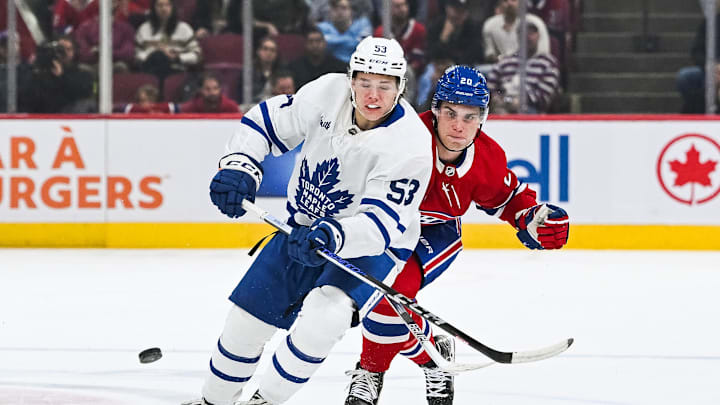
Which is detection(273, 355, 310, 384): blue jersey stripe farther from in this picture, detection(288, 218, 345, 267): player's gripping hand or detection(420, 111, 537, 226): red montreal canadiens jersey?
detection(420, 111, 537, 226): red montreal canadiens jersey

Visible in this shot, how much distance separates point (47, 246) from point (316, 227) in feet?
14.8

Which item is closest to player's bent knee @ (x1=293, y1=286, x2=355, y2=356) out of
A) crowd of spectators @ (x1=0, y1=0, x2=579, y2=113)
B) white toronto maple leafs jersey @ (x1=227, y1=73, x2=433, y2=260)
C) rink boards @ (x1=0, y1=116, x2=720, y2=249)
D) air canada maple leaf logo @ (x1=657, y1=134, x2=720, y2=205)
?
white toronto maple leafs jersey @ (x1=227, y1=73, x2=433, y2=260)

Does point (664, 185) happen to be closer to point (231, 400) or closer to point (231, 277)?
point (231, 277)

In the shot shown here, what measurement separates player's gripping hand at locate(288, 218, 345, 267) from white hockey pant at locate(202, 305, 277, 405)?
0.71 ft

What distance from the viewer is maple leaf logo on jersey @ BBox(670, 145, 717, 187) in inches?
269

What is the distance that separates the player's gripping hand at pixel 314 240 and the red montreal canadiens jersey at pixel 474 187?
A: 0.53 meters

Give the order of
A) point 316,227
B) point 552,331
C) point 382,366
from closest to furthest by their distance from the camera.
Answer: point 316,227, point 382,366, point 552,331

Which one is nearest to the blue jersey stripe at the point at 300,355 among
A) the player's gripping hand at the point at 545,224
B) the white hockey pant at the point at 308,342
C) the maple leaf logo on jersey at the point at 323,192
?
the white hockey pant at the point at 308,342

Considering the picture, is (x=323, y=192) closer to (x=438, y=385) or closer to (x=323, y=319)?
(x=323, y=319)

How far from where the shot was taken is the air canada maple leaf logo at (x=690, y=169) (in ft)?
22.4

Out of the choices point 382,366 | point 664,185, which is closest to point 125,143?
point 664,185

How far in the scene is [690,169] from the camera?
6.86 m

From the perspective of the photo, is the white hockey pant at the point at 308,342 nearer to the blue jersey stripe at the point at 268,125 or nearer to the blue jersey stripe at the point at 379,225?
the blue jersey stripe at the point at 379,225

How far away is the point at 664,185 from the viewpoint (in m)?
6.89
